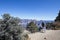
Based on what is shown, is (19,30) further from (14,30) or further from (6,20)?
(6,20)

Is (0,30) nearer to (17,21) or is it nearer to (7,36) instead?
(7,36)

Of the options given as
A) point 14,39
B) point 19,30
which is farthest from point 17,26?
point 14,39

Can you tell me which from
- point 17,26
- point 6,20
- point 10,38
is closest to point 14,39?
point 10,38

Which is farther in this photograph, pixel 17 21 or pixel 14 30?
pixel 17 21

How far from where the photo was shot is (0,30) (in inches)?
373

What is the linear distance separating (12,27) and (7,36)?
73cm

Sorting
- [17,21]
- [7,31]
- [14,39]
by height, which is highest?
[17,21]

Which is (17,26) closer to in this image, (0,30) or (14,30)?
(14,30)

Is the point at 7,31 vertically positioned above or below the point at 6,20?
below

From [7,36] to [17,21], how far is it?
150cm

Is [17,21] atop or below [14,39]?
atop

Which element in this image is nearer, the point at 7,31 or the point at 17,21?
the point at 7,31

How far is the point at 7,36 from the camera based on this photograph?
9.05m

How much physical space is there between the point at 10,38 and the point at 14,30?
0.63 m
